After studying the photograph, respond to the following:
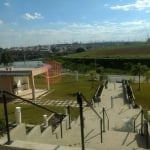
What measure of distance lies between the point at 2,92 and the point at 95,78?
1344 inches

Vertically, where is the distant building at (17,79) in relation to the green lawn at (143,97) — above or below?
above

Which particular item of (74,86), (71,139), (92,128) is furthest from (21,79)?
(71,139)

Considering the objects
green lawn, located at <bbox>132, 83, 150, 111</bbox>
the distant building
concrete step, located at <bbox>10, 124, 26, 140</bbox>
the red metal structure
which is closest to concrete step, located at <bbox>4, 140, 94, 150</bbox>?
concrete step, located at <bbox>10, 124, 26, 140</bbox>

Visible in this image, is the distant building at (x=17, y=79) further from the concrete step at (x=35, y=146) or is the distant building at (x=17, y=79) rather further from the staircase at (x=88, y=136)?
the concrete step at (x=35, y=146)

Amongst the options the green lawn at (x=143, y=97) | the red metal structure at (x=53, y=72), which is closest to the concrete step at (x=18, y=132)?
the green lawn at (x=143, y=97)

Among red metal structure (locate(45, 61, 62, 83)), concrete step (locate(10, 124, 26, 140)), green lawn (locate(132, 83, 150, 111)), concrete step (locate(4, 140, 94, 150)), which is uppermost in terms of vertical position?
concrete step (locate(4, 140, 94, 150))

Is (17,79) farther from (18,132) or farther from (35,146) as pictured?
(35,146)

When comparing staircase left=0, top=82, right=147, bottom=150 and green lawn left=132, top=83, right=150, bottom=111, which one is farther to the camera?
green lawn left=132, top=83, right=150, bottom=111

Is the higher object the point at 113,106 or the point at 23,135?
the point at 23,135

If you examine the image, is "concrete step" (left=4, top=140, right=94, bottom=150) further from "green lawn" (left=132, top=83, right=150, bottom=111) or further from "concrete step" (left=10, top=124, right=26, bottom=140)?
"green lawn" (left=132, top=83, right=150, bottom=111)

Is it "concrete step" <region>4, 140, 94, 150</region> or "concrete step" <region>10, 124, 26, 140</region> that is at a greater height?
"concrete step" <region>4, 140, 94, 150</region>

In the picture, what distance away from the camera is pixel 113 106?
2130 cm

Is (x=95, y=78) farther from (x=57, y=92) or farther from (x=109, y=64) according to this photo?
(x=109, y=64)


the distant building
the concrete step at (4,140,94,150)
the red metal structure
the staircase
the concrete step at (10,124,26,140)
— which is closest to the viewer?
the concrete step at (4,140,94,150)
